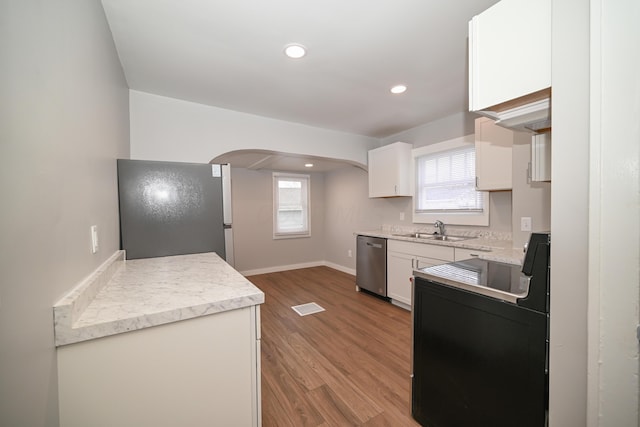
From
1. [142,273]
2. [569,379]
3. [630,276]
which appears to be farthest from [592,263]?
[142,273]

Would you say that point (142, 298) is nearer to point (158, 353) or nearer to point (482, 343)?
point (158, 353)

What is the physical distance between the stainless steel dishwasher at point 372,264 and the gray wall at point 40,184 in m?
3.10

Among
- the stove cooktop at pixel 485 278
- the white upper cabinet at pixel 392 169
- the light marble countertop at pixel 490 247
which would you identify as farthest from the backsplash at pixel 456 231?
the stove cooktop at pixel 485 278

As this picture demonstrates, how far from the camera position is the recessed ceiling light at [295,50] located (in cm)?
178

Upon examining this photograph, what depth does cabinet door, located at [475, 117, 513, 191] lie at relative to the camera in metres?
2.40

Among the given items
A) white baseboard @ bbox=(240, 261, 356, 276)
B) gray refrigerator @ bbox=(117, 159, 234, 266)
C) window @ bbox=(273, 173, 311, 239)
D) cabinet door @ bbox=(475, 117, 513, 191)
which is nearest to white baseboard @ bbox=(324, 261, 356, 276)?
white baseboard @ bbox=(240, 261, 356, 276)

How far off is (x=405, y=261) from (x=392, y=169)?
1352mm

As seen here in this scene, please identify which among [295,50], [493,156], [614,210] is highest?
[295,50]

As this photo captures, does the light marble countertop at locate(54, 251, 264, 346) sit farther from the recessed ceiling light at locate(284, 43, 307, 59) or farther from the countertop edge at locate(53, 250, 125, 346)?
the recessed ceiling light at locate(284, 43, 307, 59)

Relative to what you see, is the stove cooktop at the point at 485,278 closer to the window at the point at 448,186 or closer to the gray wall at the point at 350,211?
the window at the point at 448,186

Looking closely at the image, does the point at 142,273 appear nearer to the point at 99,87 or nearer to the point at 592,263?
the point at 99,87

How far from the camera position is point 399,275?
3.32 meters

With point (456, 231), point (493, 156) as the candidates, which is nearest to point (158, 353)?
point (493, 156)

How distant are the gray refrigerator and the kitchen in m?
0.87
